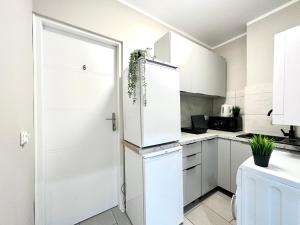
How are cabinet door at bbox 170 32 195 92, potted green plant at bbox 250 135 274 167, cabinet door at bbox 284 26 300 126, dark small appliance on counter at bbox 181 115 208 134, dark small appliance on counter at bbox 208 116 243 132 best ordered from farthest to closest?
dark small appliance on counter at bbox 208 116 243 132 → dark small appliance on counter at bbox 181 115 208 134 → cabinet door at bbox 170 32 195 92 → cabinet door at bbox 284 26 300 126 → potted green plant at bbox 250 135 274 167

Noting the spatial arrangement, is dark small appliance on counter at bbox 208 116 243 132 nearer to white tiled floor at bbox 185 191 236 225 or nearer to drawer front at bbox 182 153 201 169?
drawer front at bbox 182 153 201 169

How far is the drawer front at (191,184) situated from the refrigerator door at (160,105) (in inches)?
21.8

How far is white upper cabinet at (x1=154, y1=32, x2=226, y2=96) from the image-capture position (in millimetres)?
1864

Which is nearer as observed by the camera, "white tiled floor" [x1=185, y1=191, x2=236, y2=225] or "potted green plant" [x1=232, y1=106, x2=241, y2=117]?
"white tiled floor" [x1=185, y1=191, x2=236, y2=225]

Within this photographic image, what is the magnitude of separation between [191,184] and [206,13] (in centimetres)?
219

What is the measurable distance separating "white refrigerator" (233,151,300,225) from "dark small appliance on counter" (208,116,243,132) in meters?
1.26

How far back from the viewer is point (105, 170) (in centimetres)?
177

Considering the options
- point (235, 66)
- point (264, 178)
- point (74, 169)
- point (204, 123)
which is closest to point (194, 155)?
point (204, 123)

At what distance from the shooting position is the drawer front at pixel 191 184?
1714mm

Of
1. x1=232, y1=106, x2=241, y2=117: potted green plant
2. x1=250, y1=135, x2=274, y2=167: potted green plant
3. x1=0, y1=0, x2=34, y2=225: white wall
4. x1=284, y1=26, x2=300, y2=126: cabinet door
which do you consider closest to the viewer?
x1=0, y1=0, x2=34, y2=225: white wall

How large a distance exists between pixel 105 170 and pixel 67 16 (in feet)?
5.49

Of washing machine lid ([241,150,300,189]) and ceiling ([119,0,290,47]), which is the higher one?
ceiling ([119,0,290,47])

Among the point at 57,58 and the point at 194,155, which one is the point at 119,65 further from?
the point at 194,155

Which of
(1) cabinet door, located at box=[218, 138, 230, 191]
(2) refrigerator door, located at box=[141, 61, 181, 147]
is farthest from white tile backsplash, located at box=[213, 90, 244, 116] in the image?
(2) refrigerator door, located at box=[141, 61, 181, 147]
